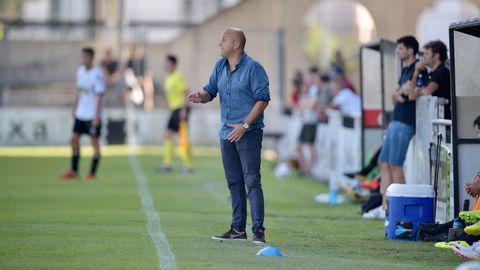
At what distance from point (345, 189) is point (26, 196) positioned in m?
4.68

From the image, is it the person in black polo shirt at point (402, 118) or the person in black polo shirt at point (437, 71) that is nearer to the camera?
the person in black polo shirt at point (437, 71)

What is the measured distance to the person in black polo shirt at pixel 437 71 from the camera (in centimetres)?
1447

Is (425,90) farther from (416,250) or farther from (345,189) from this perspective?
(345,189)

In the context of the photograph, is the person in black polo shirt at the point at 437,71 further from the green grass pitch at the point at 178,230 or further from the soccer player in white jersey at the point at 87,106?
the soccer player in white jersey at the point at 87,106

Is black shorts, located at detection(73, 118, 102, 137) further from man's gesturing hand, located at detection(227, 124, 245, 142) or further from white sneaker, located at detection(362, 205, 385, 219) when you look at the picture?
man's gesturing hand, located at detection(227, 124, 245, 142)

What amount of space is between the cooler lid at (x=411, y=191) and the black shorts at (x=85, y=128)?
9.88 meters

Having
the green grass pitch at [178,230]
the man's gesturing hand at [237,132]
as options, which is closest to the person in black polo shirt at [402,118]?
the green grass pitch at [178,230]

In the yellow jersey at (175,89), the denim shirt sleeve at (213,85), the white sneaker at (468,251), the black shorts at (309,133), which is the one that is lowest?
the white sneaker at (468,251)

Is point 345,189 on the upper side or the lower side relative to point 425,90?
lower

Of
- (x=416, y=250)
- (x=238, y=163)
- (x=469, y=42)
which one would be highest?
(x=469, y=42)

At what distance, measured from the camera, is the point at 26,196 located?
1839cm

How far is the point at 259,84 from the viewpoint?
12344 millimetres

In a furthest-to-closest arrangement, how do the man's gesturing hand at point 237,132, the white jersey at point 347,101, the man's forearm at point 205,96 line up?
the white jersey at point 347,101 < the man's forearm at point 205,96 < the man's gesturing hand at point 237,132

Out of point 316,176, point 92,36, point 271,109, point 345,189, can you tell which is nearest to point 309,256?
point 345,189
